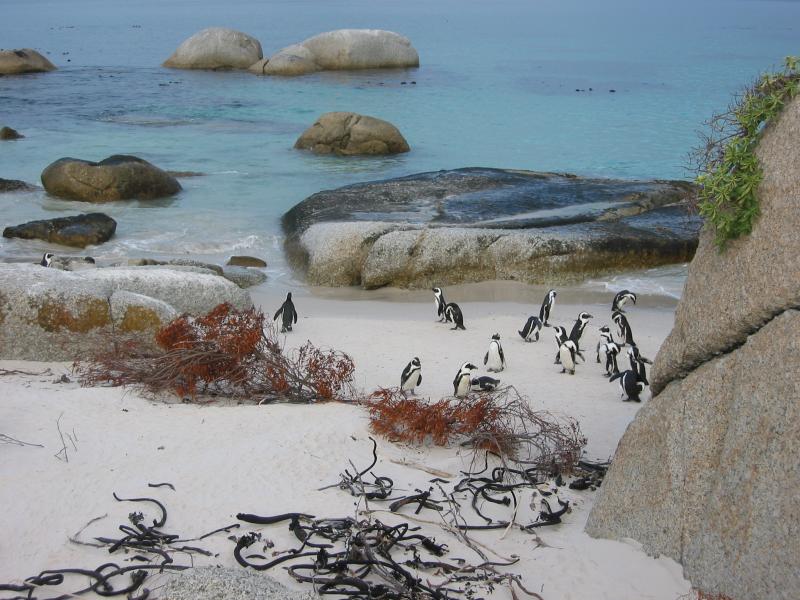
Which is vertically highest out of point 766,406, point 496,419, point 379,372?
point 766,406

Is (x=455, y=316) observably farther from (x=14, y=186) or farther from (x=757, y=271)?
(x=14, y=186)

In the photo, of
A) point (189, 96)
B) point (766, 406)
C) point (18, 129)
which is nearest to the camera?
point (766, 406)

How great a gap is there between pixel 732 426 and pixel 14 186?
21769mm

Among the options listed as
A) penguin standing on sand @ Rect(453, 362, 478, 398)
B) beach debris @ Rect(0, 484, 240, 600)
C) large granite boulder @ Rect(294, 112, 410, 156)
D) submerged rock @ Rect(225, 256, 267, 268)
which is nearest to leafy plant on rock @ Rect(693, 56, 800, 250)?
beach debris @ Rect(0, 484, 240, 600)

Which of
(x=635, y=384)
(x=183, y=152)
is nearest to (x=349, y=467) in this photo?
(x=635, y=384)

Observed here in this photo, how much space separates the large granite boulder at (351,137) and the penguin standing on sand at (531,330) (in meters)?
16.8

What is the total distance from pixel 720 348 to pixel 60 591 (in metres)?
3.93

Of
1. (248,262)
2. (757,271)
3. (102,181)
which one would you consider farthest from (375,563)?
(102,181)

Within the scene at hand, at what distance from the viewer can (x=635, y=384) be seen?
9.12 meters

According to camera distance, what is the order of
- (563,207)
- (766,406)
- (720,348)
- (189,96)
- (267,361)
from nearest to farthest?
Answer: (766,406)
(720,348)
(267,361)
(563,207)
(189,96)

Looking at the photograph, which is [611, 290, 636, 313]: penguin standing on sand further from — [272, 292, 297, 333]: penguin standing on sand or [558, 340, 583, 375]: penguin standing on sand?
[272, 292, 297, 333]: penguin standing on sand

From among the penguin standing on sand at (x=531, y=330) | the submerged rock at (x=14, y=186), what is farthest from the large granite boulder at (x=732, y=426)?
the submerged rock at (x=14, y=186)

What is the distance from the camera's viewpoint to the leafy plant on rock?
543cm

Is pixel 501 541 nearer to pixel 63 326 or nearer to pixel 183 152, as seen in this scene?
pixel 63 326
